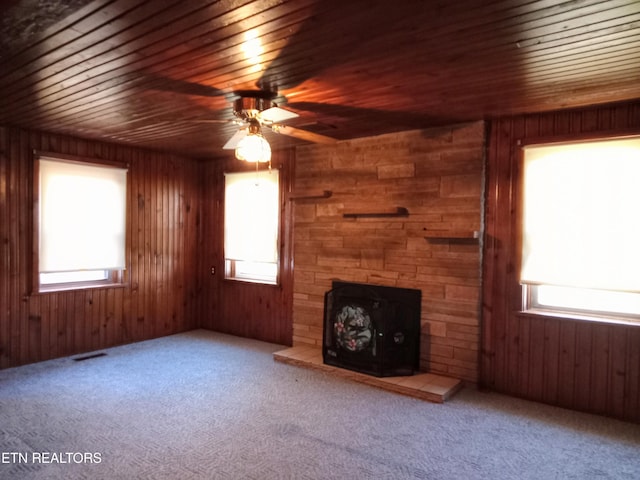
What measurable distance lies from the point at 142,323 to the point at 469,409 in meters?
3.90

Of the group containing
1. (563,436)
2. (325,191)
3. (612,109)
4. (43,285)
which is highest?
(612,109)

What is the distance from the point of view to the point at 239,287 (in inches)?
225

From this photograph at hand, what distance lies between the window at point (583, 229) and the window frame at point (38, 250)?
4281 mm

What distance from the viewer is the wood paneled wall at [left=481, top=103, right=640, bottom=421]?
332cm

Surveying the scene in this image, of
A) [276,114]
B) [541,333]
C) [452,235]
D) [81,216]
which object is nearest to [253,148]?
[276,114]

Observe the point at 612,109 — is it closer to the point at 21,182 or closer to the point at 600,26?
the point at 600,26

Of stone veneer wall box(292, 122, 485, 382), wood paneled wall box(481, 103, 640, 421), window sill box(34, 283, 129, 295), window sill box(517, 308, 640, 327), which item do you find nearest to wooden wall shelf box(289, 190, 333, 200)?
stone veneer wall box(292, 122, 485, 382)

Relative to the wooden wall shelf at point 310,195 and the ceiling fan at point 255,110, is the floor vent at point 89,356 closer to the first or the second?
the wooden wall shelf at point 310,195

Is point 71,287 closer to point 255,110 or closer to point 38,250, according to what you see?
point 38,250

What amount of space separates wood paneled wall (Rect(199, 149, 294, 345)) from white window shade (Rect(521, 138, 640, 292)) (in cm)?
262

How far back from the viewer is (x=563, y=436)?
119 inches

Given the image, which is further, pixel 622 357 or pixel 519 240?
pixel 519 240

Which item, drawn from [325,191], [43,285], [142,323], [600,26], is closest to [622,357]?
[600,26]

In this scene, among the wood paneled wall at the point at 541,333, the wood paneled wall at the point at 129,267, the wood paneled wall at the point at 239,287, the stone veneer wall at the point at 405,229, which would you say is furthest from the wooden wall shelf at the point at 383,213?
the wood paneled wall at the point at 129,267
